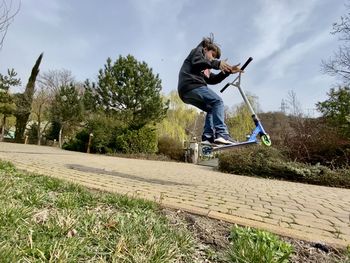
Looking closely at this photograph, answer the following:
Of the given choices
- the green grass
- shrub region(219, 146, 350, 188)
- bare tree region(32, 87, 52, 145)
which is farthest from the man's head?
bare tree region(32, 87, 52, 145)

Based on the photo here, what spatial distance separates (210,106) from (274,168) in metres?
6.10

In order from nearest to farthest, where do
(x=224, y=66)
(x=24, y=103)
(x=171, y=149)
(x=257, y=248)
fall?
(x=257, y=248), (x=224, y=66), (x=171, y=149), (x=24, y=103)

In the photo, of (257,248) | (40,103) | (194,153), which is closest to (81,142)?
(194,153)

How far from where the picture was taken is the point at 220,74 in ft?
16.8

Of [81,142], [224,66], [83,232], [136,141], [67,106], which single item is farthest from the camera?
[67,106]

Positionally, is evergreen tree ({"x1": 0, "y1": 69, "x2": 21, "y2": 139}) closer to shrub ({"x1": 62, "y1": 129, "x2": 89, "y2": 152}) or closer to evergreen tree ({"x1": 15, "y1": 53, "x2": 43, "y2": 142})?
evergreen tree ({"x1": 15, "y1": 53, "x2": 43, "y2": 142})

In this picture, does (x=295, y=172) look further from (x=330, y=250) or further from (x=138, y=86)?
(x=138, y=86)

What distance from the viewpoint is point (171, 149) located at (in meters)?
22.1

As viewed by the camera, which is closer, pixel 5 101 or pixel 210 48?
pixel 210 48

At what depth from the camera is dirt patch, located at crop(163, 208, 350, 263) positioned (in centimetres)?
189

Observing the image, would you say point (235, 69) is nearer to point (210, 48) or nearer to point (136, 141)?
point (210, 48)

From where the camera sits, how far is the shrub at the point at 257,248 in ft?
5.73

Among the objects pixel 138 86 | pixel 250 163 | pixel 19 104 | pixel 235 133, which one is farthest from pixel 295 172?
pixel 19 104

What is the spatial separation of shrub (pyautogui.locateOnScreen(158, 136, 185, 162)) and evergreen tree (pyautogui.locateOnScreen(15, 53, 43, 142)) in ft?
67.4
